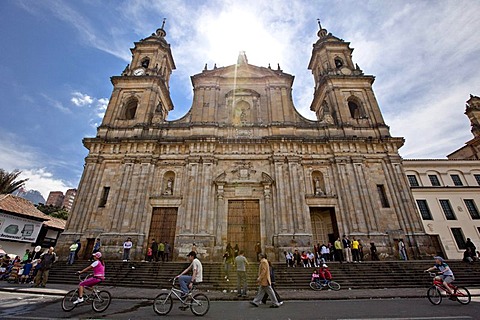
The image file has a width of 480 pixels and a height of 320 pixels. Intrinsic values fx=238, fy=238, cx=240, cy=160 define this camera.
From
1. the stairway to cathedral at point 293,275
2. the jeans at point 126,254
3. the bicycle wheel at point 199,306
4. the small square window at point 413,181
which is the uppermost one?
the small square window at point 413,181

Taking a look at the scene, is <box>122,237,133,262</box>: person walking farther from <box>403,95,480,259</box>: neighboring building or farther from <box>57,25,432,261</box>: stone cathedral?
<box>403,95,480,259</box>: neighboring building

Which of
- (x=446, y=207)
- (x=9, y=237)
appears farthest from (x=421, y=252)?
A: (x=9, y=237)

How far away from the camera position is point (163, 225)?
1852 centimetres

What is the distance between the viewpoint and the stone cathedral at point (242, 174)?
1761 centimetres

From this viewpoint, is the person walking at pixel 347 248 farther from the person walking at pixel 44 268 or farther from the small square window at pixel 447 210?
the person walking at pixel 44 268

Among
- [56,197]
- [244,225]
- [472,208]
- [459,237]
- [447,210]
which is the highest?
[56,197]

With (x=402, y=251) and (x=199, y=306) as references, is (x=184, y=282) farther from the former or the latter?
(x=402, y=251)

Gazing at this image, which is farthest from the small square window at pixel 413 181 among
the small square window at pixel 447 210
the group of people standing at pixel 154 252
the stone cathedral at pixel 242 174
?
the group of people standing at pixel 154 252

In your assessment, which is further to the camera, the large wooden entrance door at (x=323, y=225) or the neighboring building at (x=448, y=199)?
the neighboring building at (x=448, y=199)

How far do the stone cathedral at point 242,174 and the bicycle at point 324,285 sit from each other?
5423 millimetres

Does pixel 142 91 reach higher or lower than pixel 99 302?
higher

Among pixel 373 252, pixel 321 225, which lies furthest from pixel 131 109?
pixel 373 252

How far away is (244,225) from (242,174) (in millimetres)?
4140

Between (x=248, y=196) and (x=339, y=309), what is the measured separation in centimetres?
1255
